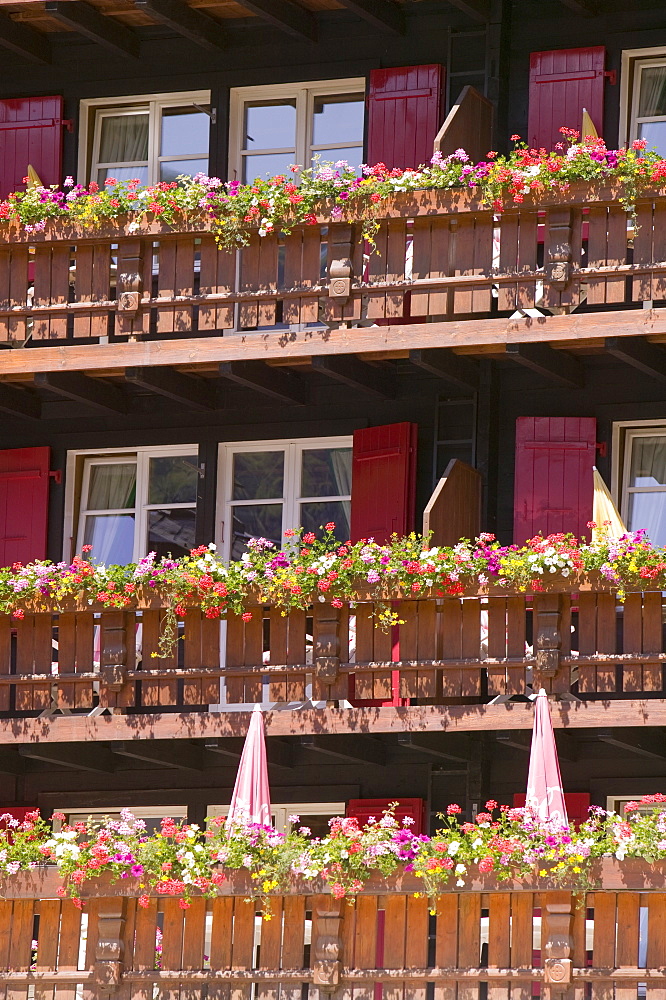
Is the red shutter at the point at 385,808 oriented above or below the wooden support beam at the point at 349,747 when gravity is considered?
below

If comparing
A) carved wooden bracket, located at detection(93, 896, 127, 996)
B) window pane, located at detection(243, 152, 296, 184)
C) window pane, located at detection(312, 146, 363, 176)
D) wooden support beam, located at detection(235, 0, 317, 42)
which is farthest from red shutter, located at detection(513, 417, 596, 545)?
carved wooden bracket, located at detection(93, 896, 127, 996)

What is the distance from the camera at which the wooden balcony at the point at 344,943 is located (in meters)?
16.9

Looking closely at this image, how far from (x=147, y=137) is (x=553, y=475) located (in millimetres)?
5308

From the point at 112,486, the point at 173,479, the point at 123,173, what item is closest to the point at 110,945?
the point at 173,479

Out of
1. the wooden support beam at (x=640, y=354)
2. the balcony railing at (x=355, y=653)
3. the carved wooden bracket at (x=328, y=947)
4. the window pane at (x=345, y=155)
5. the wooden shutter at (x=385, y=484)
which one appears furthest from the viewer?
the window pane at (x=345, y=155)

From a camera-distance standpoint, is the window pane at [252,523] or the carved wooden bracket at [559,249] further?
the window pane at [252,523]

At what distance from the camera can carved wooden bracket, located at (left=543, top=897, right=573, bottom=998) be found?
665 inches

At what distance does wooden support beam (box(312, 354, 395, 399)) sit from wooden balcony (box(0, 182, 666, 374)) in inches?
12.2

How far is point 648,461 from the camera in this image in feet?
70.1

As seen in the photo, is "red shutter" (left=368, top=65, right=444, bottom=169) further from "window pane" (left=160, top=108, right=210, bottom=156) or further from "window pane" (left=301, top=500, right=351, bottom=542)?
"window pane" (left=301, top=500, right=351, bottom=542)

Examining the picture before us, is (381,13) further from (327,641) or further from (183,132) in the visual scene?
(327,641)

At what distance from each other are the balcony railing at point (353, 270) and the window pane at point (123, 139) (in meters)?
2.25

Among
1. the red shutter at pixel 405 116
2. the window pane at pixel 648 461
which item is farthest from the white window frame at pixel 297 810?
the red shutter at pixel 405 116

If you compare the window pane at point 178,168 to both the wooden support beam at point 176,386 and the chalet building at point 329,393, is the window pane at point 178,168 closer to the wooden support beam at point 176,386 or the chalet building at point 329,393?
the chalet building at point 329,393
